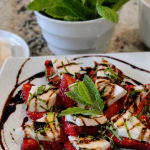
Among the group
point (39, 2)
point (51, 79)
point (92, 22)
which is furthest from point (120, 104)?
point (39, 2)

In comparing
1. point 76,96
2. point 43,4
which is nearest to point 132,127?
point 76,96

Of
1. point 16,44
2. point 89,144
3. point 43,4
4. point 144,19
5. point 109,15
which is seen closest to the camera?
point 89,144

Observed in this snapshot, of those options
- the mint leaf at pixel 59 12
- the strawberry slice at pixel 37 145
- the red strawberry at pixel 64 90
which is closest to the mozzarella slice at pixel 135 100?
the red strawberry at pixel 64 90

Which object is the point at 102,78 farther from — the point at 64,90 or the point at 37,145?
the point at 37,145

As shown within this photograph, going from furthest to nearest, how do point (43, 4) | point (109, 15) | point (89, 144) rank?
point (43, 4)
point (109, 15)
point (89, 144)

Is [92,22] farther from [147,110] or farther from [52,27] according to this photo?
[147,110]

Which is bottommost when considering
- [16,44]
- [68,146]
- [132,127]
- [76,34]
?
[68,146]

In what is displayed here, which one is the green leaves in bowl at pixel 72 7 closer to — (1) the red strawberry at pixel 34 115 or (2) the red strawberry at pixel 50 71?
(2) the red strawberry at pixel 50 71
